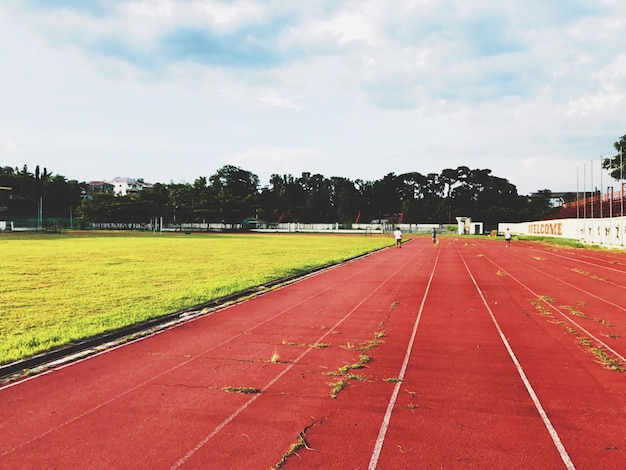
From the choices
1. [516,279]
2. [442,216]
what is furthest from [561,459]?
[442,216]

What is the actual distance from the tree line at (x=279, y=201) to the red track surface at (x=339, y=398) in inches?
2657

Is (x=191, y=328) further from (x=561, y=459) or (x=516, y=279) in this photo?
(x=516, y=279)

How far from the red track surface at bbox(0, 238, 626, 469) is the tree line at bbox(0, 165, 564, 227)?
67.5 metres

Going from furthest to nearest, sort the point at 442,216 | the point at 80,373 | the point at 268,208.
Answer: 1. the point at 268,208
2. the point at 442,216
3. the point at 80,373

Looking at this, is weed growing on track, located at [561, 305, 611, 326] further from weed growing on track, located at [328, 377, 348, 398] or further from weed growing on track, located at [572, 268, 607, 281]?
weed growing on track, located at [572, 268, 607, 281]

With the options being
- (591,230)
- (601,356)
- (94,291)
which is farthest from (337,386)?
(591,230)

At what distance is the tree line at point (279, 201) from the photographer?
73750 millimetres

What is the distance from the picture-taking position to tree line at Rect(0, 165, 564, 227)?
242 feet

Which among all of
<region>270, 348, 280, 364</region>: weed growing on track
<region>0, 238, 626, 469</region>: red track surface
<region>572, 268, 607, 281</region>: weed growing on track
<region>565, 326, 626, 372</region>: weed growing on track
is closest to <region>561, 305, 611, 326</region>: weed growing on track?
<region>0, 238, 626, 469</region>: red track surface

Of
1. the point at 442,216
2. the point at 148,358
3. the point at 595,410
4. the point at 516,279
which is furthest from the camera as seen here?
the point at 442,216

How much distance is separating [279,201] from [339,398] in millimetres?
97555

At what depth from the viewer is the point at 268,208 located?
98.2 metres

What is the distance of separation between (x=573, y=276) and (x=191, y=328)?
41.6ft

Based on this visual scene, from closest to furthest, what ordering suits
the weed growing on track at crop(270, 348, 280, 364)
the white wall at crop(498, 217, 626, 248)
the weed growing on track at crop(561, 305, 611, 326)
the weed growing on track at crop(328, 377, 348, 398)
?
the weed growing on track at crop(328, 377, 348, 398) → the weed growing on track at crop(270, 348, 280, 364) → the weed growing on track at crop(561, 305, 611, 326) → the white wall at crop(498, 217, 626, 248)
